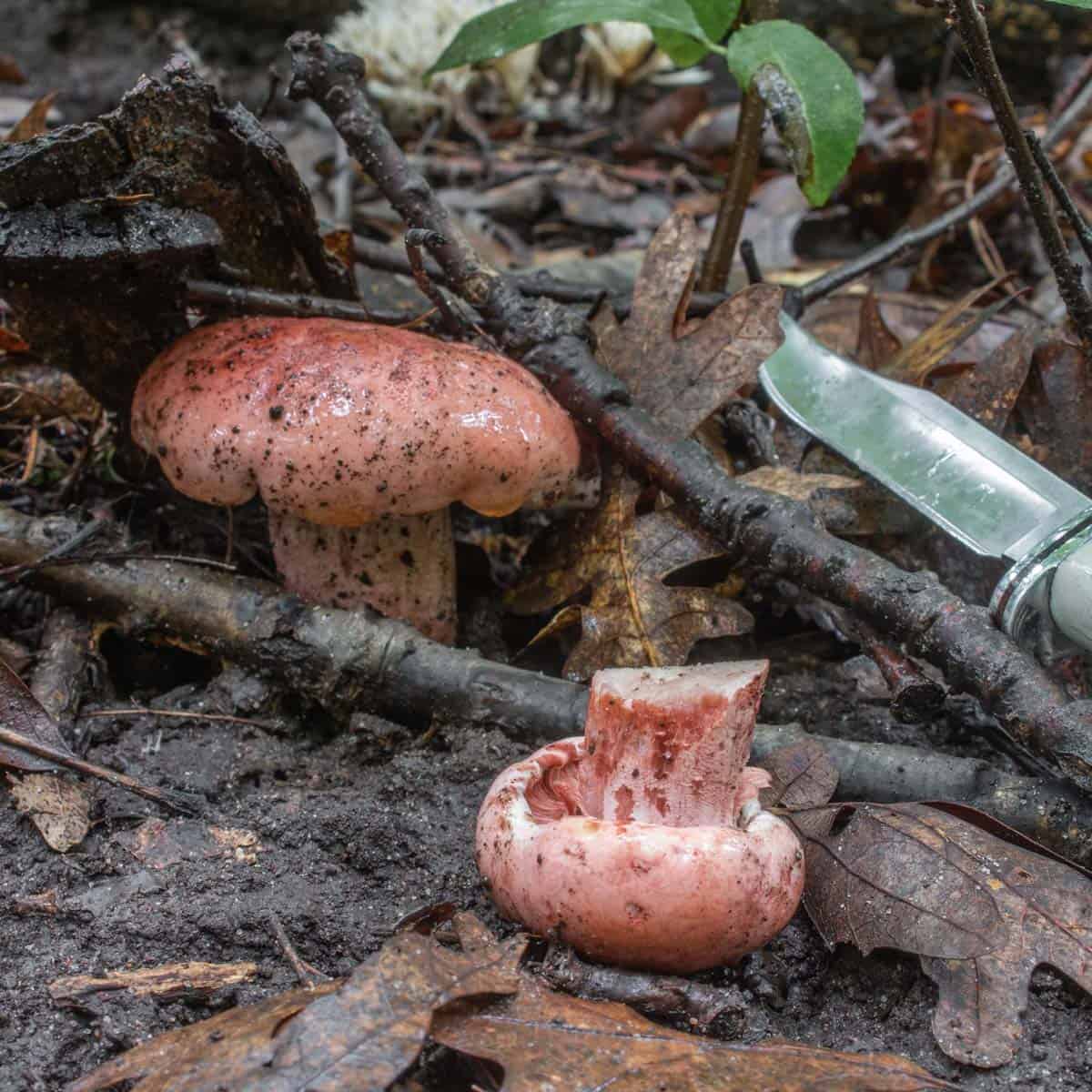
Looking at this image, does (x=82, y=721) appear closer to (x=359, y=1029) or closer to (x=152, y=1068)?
(x=152, y=1068)

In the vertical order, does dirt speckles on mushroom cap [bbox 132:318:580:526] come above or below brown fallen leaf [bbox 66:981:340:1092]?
above

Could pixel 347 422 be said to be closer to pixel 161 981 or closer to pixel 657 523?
pixel 657 523

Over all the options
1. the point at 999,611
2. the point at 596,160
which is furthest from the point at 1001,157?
the point at 999,611

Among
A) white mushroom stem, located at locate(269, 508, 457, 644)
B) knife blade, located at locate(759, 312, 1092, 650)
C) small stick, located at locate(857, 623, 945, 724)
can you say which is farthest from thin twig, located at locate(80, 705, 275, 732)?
knife blade, located at locate(759, 312, 1092, 650)

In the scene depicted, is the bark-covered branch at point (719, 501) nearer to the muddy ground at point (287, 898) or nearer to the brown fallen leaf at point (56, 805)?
the muddy ground at point (287, 898)

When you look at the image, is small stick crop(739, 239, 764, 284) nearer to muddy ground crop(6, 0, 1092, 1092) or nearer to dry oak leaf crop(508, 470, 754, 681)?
dry oak leaf crop(508, 470, 754, 681)

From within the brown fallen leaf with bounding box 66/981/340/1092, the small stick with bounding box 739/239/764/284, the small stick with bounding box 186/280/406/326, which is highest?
the small stick with bounding box 186/280/406/326
